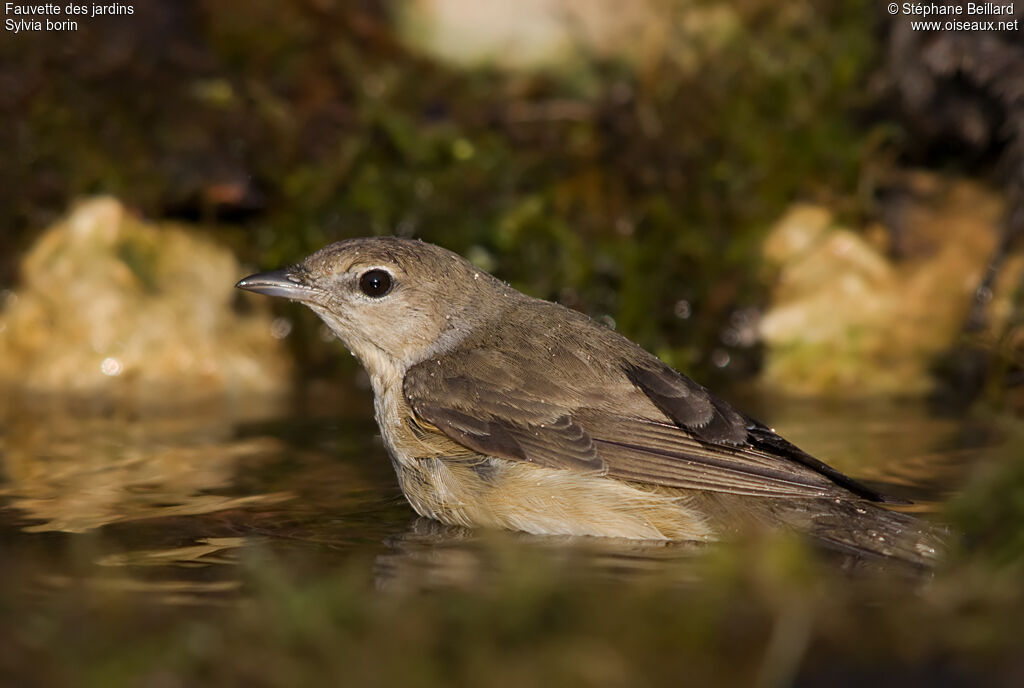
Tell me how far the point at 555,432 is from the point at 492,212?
380 cm

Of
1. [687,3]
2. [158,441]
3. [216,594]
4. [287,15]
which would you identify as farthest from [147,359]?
[687,3]

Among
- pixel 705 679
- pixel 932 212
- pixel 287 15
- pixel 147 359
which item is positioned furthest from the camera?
pixel 287 15

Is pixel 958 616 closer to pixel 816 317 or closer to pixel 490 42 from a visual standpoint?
pixel 816 317

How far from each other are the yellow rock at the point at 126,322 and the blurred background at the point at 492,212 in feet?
0.06

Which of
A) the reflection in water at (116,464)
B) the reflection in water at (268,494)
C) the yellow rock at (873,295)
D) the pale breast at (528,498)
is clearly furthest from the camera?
the yellow rock at (873,295)

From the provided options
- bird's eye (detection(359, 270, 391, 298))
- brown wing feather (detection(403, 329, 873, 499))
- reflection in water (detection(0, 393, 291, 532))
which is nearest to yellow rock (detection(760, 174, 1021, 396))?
brown wing feather (detection(403, 329, 873, 499))

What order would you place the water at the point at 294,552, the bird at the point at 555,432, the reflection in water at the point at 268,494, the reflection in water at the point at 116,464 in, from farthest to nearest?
the reflection in water at the point at 116,464, the bird at the point at 555,432, the reflection in water at the point at 268,494, the water at the point at 294,552

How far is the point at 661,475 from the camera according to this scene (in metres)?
4.34

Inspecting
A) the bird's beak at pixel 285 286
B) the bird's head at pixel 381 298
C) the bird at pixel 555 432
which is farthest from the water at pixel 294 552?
the bird's beak at pixel 285 286

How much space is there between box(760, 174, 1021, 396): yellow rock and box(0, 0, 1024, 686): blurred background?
0.02m

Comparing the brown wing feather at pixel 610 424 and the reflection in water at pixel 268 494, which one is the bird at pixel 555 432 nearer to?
the brown wing feather at pixel 610 424

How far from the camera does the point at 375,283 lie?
519cm

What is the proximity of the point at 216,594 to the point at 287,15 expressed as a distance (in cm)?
644

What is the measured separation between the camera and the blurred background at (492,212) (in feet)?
20.3
